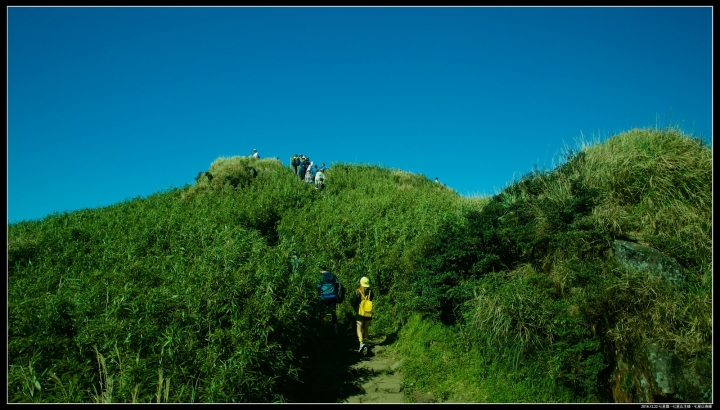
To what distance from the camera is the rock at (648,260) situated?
26.7 ft

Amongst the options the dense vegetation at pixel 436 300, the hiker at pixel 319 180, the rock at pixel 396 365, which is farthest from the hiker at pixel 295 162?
the rock at pixel 396 365

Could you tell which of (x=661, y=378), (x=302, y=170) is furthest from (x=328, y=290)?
(x=302, y=170)

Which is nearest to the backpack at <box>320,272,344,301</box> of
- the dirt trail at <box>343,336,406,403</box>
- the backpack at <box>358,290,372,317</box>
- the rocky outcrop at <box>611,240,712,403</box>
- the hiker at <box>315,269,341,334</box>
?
the hiker at <box>315,269,341,334</box>

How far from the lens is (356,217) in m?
18.6

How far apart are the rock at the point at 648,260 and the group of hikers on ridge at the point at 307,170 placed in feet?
60.5

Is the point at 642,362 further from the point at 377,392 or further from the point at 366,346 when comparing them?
the point at 366,346

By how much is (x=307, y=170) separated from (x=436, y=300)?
18.0 meters

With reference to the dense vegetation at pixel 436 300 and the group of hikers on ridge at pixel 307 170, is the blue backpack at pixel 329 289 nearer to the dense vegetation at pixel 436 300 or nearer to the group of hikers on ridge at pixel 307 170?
the dense vegetation at pixel 436 300

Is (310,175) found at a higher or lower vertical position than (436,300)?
Result: higher

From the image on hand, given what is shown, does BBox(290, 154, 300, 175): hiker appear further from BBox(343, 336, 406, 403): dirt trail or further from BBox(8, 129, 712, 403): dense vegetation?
BBox(343, 336, 406, 403): dirt trail

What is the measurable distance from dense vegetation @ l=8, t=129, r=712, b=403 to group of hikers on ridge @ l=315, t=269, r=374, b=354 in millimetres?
367

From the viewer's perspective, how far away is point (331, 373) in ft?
30.2

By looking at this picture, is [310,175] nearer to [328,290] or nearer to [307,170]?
[307,170]

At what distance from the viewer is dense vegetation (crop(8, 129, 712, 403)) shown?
21.6ft
